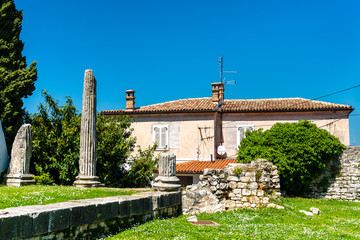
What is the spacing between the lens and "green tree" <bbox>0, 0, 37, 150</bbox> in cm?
1691

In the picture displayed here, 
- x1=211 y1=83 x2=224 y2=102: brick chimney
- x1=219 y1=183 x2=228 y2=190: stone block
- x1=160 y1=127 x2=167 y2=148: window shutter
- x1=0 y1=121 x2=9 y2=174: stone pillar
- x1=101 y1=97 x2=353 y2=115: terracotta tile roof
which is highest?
x1=211 y1=83 x2=224 y2=102: brick chimney

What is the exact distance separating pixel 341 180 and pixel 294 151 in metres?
4.41

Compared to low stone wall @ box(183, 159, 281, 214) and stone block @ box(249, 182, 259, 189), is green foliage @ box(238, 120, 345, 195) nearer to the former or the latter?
low stone wall @ box(183, 159, 281, 214)

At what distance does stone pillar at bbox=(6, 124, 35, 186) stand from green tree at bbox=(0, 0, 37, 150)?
15.2 ft

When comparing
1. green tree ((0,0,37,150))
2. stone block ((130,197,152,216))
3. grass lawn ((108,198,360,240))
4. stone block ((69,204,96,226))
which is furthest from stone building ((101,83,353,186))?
stone block ((69,204,96,226))

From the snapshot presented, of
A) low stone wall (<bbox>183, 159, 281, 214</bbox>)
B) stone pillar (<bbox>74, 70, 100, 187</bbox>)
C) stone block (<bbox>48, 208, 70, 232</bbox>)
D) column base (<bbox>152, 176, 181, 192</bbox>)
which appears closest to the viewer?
stone block (<bbox>48, 208, 70, 232</bbox>)

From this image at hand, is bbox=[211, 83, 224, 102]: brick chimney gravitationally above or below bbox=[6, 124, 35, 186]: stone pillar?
above

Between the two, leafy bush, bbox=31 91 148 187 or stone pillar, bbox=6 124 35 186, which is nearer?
stone pillar, bbox=6 124 35 186

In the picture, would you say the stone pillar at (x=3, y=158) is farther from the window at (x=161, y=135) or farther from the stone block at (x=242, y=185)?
the window at (x=161, y=135)

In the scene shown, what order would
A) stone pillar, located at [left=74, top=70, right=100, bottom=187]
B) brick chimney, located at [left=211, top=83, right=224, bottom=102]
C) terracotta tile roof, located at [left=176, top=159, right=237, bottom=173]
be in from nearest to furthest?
stone pillar, located at [left=74, top=70, right=100, bottom=187] < terracotta tile roof, located at [left=176, top=159, right=237, bottom=173] < brick chimney, located at [left=211, top=83, right=224, bottom=102]

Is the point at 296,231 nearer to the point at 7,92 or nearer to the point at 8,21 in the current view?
the point at 7,92

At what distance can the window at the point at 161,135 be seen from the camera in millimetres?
25922

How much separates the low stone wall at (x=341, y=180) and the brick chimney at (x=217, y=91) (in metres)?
9.50

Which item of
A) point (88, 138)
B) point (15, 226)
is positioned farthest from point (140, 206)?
point (88, 138)
